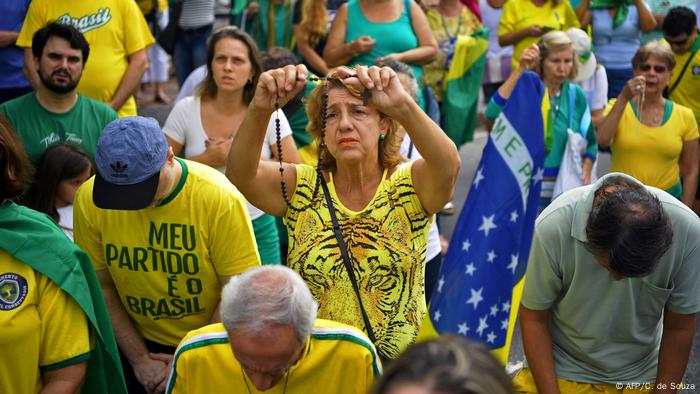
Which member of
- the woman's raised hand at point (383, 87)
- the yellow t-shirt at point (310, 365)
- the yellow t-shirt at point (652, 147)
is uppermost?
the woman's raised hand at point (383, 87)

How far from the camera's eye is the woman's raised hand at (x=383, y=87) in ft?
11.1

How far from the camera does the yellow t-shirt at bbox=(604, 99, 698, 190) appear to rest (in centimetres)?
679

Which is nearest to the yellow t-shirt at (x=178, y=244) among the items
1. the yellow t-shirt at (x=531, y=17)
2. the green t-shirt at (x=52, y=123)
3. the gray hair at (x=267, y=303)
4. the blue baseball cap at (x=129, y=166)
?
the blue baseball cap at (x=129, y=166)

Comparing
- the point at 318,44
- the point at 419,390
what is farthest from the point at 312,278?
the point at 318,44

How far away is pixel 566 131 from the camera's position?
647 centimetres

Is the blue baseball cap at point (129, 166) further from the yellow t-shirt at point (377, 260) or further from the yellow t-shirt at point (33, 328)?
the yellow t-shirt at point (377, 260)

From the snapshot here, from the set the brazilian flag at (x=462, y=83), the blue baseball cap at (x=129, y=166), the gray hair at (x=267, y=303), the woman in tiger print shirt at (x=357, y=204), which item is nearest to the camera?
the gray hair at (x=267, y=303)

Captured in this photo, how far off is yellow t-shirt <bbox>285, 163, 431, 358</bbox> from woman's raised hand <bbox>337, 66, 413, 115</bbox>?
373 mm

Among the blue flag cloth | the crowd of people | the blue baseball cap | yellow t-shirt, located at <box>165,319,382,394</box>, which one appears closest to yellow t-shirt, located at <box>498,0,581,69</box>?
the crowd of people

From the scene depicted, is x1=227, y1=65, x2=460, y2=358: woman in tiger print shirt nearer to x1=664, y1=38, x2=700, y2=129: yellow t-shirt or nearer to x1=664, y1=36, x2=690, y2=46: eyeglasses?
x1=664, y1=38, x2=700, y2=129: yellow t-shirt

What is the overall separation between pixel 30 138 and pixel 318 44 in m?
2.89

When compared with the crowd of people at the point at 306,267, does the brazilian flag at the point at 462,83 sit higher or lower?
lower

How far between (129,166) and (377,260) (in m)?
0.99

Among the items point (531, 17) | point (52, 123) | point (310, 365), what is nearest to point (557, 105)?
point (531, 17)
